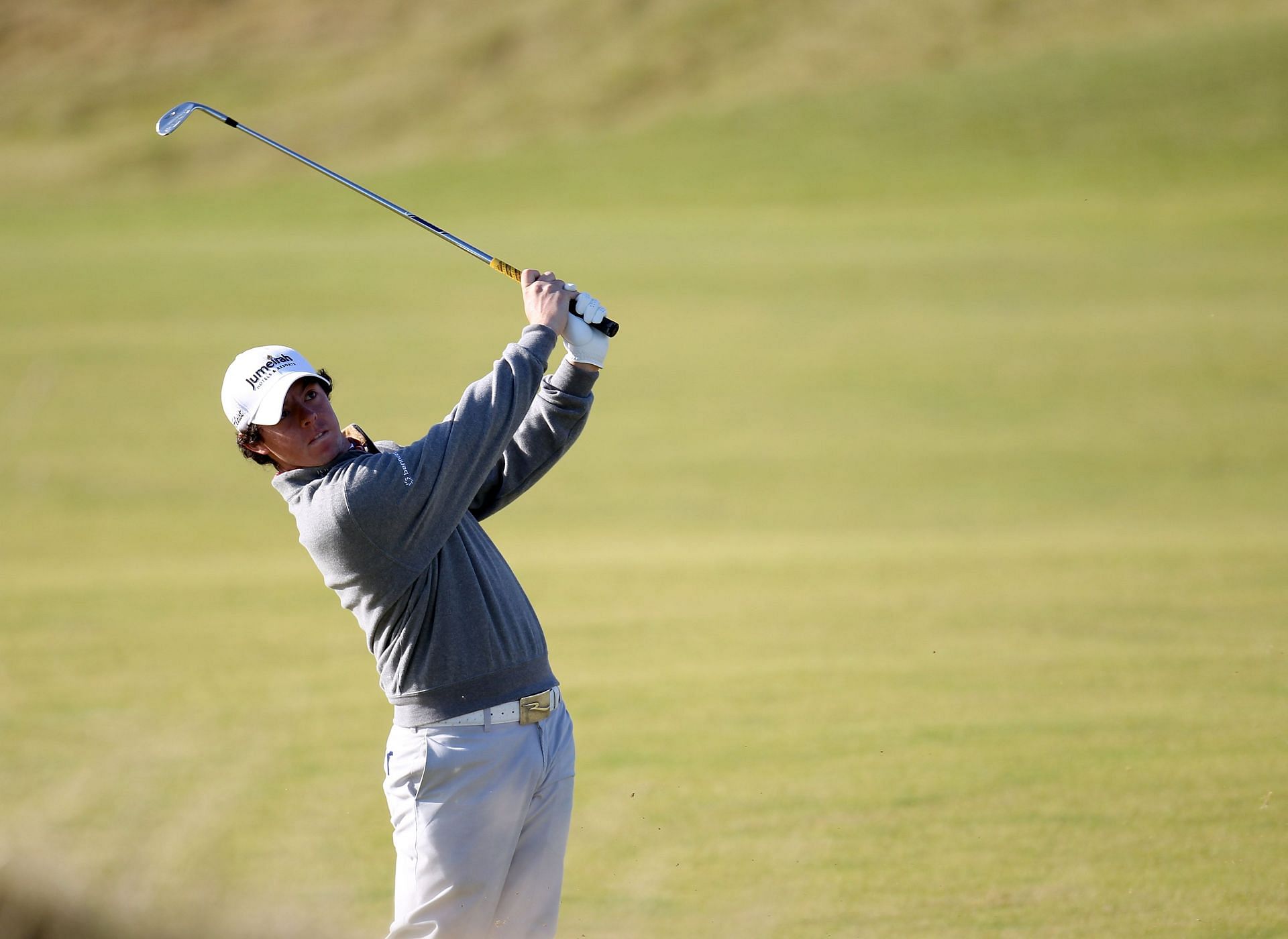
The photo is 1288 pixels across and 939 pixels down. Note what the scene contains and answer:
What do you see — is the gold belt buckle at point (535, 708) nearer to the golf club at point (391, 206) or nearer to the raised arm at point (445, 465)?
the raised arm at point (445, 465)

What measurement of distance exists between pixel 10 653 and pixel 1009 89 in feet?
109

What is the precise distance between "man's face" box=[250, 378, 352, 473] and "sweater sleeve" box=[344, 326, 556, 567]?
0.18 metres

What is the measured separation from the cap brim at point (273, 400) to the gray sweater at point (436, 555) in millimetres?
136

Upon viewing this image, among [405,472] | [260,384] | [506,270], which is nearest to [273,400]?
[260,384]

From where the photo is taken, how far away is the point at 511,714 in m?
3.17

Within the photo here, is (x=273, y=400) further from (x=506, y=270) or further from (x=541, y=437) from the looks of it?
(x=506, y=270)

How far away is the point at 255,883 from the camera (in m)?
4.88

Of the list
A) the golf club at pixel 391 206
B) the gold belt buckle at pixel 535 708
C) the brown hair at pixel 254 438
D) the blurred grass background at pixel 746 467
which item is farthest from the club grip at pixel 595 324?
the blurred grass background at pixel 746 467

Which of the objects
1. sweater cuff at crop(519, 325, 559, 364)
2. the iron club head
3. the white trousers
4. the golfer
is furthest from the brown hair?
the iron club head

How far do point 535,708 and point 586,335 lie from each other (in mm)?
846

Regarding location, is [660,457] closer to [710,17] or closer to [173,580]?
[173,580]

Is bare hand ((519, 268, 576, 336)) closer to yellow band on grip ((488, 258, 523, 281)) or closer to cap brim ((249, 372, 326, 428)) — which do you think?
yellow band on grip ((488, 258, 523, 281))

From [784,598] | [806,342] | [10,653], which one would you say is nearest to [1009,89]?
[806,342]

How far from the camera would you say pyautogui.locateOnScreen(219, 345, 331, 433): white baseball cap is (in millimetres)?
3111
